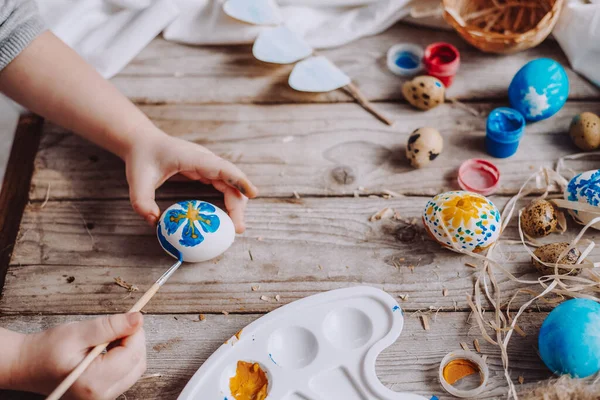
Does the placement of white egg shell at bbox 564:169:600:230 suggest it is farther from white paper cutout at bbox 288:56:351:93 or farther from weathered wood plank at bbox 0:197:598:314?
white paper cutout at bbox 288:56:351:93

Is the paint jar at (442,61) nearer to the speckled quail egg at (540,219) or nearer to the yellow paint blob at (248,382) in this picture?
the speckled quail egg at (540,219)

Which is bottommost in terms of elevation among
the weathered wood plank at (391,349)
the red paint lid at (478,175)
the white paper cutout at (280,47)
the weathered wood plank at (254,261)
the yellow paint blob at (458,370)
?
the yellow paint blob at (458,370)

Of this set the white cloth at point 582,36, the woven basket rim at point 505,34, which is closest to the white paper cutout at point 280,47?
the woven basket rim at point 505,34

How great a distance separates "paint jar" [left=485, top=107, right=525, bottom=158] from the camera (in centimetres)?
99

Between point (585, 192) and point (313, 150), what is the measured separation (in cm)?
45

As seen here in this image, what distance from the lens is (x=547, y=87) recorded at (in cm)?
100

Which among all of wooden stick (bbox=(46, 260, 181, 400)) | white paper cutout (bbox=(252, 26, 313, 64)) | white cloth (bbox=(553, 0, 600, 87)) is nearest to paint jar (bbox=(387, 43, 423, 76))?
white paper cutout (bbox=(252, 26, 313, 64))

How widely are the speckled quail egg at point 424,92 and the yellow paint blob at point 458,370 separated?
0.47 metres

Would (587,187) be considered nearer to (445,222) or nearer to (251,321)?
(445,222)

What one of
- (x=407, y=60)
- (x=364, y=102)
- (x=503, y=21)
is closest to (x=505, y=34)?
(x=503, y=21)

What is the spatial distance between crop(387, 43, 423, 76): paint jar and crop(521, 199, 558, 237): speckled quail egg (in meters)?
0.37

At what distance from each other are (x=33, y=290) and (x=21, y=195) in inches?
8.9

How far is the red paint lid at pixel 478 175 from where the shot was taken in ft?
3.22

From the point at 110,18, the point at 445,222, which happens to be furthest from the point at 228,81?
the point at 445,222
